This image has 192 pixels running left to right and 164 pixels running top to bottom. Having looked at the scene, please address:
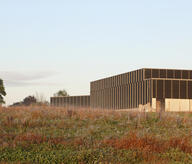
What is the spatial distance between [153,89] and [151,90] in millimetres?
518

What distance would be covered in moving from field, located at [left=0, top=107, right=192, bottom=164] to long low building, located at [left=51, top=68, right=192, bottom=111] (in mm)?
38733

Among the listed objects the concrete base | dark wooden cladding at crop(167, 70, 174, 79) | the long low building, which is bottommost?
the concrete base

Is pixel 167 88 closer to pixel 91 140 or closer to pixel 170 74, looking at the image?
pixel 170 74

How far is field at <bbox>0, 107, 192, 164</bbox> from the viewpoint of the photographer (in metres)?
11.7

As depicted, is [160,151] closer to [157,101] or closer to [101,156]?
[101,156]

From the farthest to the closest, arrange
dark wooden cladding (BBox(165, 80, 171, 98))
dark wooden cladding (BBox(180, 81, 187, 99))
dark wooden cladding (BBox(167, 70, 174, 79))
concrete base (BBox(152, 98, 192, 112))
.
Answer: dark wooden cladding (BBox(167, 70, 174, 79))
dark wooden cladding (BBox(180, 81, 187, 99))
dark wooden cladding (BBox(165, 80, 171, 98))
concrete base (BBox(152, 98, 192, 112))

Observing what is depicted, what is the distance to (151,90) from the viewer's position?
66.9 m

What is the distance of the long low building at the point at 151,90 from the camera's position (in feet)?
220

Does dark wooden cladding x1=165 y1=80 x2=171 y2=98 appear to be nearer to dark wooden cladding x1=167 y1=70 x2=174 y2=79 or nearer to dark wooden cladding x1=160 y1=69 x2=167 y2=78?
dark wooden cladding x1=160 y1=69 x2=167 y2=78

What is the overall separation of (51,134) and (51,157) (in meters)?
3.68

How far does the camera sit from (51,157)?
38.4 feet

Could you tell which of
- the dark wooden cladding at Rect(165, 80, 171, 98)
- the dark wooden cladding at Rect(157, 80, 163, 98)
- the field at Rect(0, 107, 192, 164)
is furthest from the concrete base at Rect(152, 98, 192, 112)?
the field at Rect(0, 107, 192, 164)

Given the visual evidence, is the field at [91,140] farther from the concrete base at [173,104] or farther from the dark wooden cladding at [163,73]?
the dark wooden cladding at [163,73]

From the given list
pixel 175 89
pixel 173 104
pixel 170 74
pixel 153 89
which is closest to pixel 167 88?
pixel 175 89
